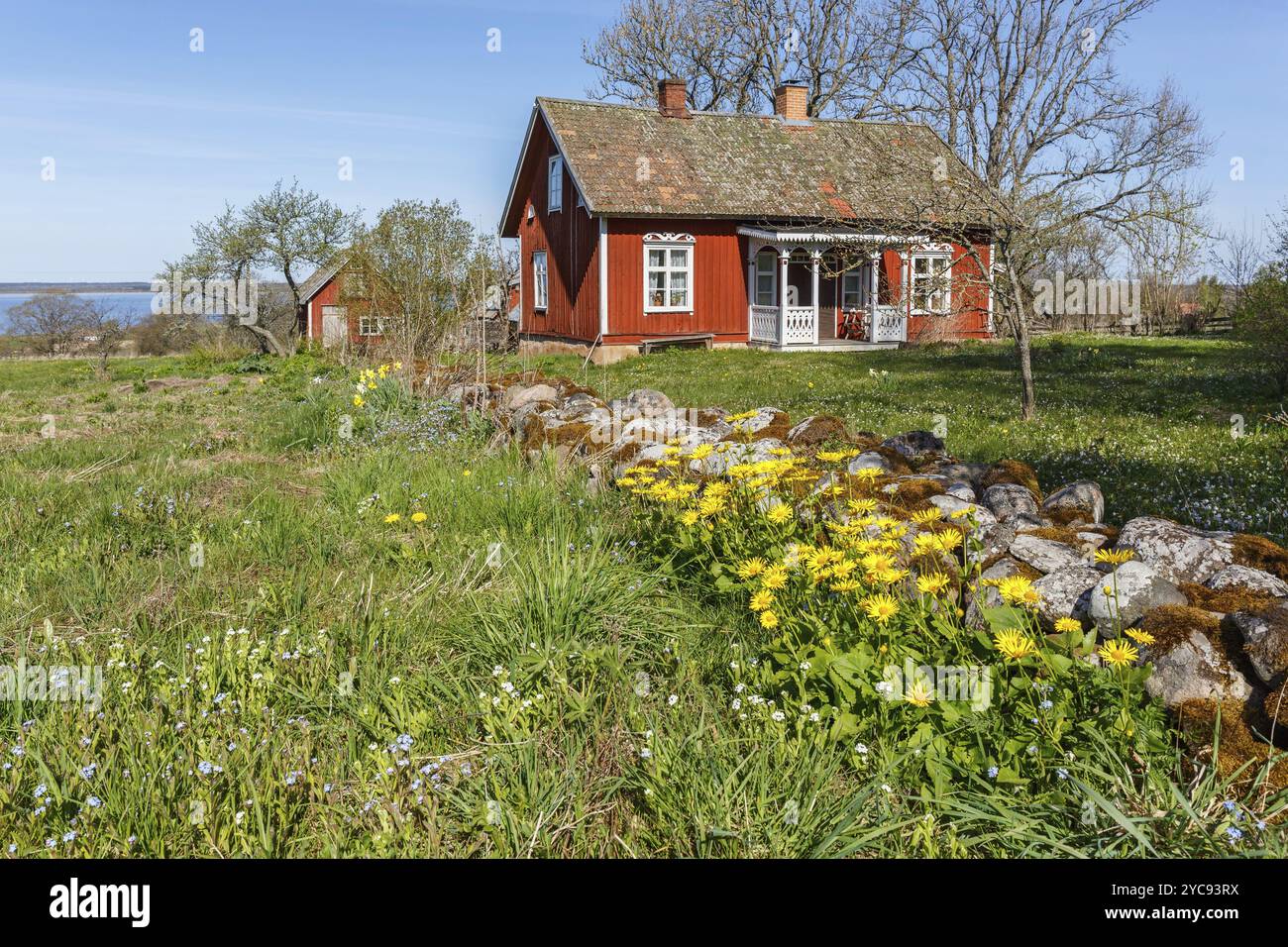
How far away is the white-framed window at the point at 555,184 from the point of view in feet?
82.5

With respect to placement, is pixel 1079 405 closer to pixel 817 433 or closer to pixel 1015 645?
pixel 817 433

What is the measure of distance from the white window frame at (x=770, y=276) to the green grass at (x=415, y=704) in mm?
19384

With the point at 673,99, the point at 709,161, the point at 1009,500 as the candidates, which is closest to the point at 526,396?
the point at 1009,500

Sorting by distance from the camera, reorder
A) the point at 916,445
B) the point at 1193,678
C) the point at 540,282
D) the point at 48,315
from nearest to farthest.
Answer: the point at 1193,678, the point at 916,445, the point at 540,282, the point at 48,315

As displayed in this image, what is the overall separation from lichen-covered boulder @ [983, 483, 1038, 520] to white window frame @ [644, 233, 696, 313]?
19025mm

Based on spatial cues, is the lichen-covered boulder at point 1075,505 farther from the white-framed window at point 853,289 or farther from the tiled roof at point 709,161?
the white-framed window at point 853,289

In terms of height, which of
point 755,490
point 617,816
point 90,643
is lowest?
point 617,816

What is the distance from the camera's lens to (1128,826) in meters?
2.59

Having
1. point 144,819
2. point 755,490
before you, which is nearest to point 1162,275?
point 755,490

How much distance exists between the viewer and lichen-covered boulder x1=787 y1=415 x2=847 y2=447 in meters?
6.73

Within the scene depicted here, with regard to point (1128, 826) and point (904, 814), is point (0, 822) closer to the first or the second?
point (904, 814)

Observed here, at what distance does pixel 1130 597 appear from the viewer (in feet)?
11.7

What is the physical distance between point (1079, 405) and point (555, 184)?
17.0 meters

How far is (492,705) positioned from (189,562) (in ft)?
7.61
